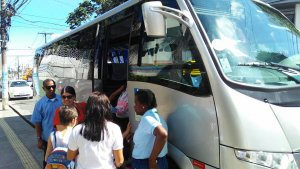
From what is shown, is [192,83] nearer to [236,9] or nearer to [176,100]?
[176,100]

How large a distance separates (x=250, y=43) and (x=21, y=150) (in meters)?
6.52

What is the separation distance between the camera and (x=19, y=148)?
819cm

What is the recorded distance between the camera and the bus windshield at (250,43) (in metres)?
2.92

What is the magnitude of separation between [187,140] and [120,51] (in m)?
3.24

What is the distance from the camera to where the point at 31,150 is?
26.0 feet

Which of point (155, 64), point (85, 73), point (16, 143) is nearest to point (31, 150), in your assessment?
point (16, 143)

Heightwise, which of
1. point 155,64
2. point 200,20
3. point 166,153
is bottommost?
point 166,153

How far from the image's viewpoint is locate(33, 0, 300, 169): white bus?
8.69ft

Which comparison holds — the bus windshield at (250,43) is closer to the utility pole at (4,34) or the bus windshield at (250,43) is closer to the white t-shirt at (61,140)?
the white t-shirt at (61,140)

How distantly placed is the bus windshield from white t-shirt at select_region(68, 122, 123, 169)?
1.15 metres

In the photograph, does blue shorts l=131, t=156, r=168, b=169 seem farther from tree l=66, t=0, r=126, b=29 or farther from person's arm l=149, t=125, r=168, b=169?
tree l=66, t=0, r=126, b=29

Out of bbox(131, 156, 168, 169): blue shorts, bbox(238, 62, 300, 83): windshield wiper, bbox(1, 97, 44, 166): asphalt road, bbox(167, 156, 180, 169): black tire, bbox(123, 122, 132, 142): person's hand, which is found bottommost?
bbox(1, 97, 44, 166): asphalt road

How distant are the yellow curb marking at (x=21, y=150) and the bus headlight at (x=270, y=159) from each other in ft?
16.0

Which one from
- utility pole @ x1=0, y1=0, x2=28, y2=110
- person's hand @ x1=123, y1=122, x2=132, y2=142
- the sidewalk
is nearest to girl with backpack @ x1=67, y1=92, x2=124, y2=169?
person's hand @ x1=123, y1=122, x2=132, y2=142
